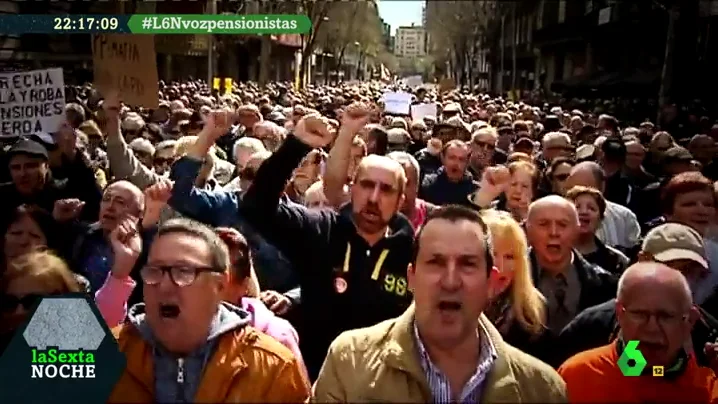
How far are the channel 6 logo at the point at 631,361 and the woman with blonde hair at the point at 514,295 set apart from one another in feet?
2.88

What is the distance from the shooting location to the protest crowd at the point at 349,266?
2305 mm

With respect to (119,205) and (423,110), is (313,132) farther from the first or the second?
(423,110)

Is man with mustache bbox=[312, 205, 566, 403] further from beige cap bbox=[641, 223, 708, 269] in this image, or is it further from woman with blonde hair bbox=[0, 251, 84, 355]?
beige cap bbox=[641, 223, 708, 269]

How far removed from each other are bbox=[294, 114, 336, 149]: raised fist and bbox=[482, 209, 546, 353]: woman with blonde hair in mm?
752

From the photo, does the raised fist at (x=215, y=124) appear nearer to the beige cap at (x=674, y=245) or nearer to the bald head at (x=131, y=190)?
the bald head at (x=131, y=190)

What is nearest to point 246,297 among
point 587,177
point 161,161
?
point 587,177

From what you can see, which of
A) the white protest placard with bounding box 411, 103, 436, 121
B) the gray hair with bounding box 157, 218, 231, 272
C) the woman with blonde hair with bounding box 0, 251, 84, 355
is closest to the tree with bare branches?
the white protest placard with bounding box 411, 103, 436, 121

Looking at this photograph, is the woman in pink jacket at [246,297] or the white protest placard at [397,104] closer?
the woman in pink jacket at [246,297]

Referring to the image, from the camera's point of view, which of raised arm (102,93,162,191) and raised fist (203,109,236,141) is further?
raised arm (102,93,162,191)

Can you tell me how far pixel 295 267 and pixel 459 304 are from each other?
5.22 ft

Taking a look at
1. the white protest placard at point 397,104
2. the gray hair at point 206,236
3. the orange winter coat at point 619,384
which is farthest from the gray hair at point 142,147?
the white protest placard at point 397,104

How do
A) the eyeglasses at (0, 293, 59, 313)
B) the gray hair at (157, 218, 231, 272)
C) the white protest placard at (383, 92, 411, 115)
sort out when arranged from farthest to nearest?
the white protest placard at (383, 92, 411, 115) → the eyeglasses at (0, 293, 59, 313) → the gray hair at (157, 218, 231, 272)

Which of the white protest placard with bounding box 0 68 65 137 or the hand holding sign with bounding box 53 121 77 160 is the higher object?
the white protest placard with bounding box 0 68 65 137
